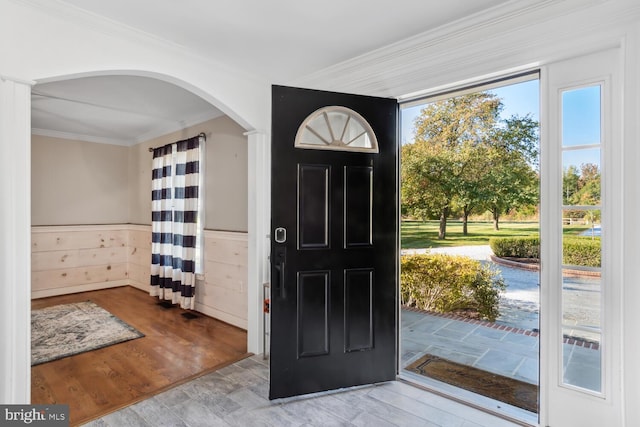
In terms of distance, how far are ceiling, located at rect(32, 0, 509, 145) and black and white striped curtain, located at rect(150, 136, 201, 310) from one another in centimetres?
100

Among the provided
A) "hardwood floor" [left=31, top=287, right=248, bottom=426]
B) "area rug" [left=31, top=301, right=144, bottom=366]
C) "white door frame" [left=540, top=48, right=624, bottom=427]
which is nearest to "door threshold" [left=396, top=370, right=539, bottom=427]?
"white door frame" [left=540, top=48, right=624, bottom=427]

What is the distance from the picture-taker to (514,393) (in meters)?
2.60

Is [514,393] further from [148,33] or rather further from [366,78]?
[148,33]

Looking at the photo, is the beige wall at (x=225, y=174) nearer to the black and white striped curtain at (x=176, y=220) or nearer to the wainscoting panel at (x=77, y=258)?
the black and white striped curtain at (x=176, y=220)

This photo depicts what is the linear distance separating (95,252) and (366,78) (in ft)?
17.2

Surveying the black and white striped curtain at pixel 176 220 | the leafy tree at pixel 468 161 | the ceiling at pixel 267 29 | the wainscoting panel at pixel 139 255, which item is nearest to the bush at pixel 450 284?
the leafy tree at pixel 468 161

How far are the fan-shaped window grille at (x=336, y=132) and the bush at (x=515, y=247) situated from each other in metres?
2.45

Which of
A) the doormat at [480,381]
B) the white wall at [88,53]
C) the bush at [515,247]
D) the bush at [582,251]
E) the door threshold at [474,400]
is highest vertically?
the white wall at [88,53]

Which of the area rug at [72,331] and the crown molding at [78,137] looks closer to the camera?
the area rug at [72,331]

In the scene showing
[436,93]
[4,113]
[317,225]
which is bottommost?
[317,225]

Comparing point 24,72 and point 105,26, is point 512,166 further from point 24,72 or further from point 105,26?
point 24,72

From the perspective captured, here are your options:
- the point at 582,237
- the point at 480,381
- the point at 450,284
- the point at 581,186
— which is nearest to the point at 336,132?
the point at 581,186

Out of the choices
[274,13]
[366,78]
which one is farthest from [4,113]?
[366,78]

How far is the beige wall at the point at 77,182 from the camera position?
5.13m
